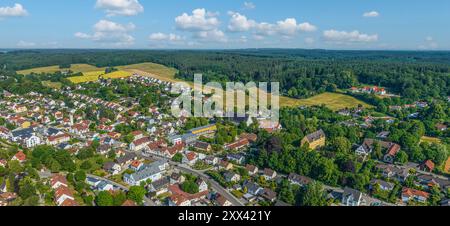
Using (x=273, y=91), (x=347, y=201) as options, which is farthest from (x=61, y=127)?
(x=273, y=91)

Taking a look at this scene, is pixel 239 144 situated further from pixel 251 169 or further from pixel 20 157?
pixel 20 157

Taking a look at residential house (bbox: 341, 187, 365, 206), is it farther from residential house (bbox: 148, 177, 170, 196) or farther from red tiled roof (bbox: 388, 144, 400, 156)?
residential house (bbox: 148, 177, 170, 196)

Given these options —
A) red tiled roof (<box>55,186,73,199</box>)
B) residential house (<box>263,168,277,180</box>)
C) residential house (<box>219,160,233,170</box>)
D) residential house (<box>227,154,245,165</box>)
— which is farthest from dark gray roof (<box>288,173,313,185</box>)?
red tiled roof (<box>55,186,73,199</box>)

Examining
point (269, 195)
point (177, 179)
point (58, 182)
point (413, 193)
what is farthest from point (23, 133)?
point (413, 193)

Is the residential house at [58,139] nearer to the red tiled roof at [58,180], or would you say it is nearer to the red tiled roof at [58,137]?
the red tiled roof at [58,137]

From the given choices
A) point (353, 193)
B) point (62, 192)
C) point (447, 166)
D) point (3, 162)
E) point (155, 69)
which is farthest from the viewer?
point (155, 69)

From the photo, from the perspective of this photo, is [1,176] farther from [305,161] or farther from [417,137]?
[417,137]

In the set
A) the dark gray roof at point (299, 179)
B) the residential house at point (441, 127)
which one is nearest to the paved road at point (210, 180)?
the dark gray roof at point (299, 179)
